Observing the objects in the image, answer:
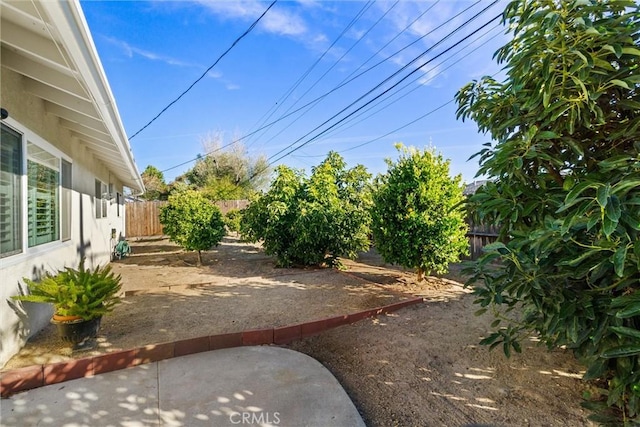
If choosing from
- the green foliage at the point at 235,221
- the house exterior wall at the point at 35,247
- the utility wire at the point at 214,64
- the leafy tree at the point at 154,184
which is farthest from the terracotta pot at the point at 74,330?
the leafy tree at the point at 154,184

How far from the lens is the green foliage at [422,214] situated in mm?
5340

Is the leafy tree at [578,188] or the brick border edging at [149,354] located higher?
the leafy tree at [578,188]

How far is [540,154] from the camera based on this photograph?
6.38 ft

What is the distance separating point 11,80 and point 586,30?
4593 millimetres

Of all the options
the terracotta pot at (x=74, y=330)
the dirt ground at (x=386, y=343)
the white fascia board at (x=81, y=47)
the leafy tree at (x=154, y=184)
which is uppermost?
the leafy tree at (x=154, y=184)

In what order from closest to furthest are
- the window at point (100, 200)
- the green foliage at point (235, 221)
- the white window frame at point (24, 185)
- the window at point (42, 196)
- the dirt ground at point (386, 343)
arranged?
the dirt ground at point (386, 343)
the white window frame at point (24, 185)
the window at point (42, 196)
the window at point (100, 200)
the green foliage at point (235, 221)

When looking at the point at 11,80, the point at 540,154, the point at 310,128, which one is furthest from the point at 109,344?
the point at 310,128

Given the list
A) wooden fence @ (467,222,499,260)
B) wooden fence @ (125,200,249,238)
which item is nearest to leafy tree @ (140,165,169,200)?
wooden fence @ (125,200,249,238)

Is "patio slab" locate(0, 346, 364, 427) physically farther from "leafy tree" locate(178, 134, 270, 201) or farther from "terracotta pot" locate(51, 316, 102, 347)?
"leafy tree" locate(178, 134, 270, 201)

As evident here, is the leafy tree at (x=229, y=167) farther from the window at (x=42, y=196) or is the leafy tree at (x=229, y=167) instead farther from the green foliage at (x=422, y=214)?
the window at (x=42, y=196)

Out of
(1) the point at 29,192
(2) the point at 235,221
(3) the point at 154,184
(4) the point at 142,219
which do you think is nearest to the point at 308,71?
(2) the point at 235,221

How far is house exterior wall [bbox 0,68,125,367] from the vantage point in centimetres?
273

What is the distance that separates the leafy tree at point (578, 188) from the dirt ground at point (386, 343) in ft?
1.92

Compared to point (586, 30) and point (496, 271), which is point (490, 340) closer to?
point (496, 271)
